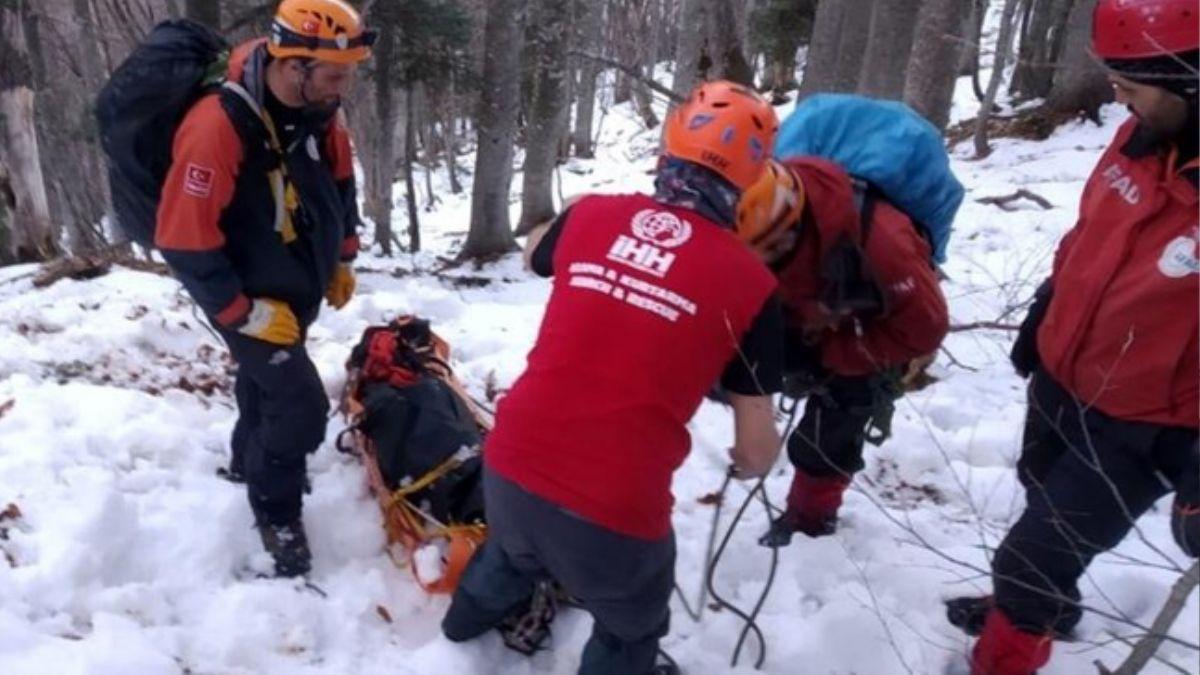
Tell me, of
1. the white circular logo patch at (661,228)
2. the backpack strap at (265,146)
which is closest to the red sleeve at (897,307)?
the white circular logo patch at (661,228)

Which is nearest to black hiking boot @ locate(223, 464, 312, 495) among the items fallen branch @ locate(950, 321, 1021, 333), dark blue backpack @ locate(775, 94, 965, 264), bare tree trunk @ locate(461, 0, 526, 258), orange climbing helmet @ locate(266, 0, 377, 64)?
orange climbing helmet @ locate(266, 0, 377, 64)

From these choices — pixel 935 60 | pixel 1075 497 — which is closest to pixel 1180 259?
pixel 1075 497

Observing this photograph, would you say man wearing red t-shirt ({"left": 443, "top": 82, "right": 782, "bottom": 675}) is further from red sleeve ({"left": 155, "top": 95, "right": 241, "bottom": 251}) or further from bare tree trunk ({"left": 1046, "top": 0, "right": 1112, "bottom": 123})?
bare tree trunk ({"left": 1046, "top": 0, "right": 1112, "bottom": 123})

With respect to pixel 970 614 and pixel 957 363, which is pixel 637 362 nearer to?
pixel 970 614

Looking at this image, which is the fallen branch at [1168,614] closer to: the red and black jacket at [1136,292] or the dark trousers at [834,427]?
the red and black jacket at [1136,292]

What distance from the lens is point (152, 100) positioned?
3.12 m

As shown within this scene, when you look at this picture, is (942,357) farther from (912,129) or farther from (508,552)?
(508,552)

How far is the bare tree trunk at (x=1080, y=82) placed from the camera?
12922mm

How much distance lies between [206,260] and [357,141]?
858 inches

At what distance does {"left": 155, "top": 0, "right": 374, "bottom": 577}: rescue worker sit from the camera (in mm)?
3121

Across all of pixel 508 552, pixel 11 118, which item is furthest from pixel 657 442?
pixel 11 118

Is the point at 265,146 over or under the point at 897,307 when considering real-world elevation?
over

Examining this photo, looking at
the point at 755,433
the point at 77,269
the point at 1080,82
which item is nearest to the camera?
the point at 755,433

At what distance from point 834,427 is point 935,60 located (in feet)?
13.3
